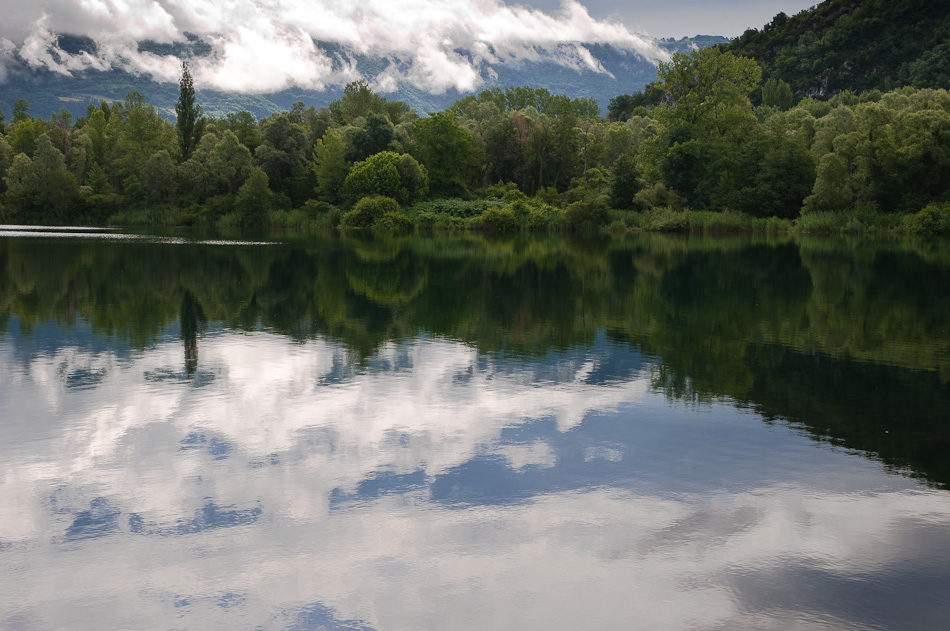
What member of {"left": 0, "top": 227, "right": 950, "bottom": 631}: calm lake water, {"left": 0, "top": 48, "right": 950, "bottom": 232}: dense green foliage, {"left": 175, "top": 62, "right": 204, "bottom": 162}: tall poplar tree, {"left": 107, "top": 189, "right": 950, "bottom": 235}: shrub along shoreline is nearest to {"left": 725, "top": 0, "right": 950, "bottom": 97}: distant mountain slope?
{"left": 0, "top": 48, "right": 950, "bottom": 232}: dense green foliage

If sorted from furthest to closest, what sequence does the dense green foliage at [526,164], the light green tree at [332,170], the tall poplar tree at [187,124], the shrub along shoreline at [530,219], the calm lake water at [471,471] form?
the tall poplar tree at [187,124], the light green tree at [332,170], the dense green foliage at [526,164], the shrub along shoreline at [530,219], the calm lake water at [471,471]

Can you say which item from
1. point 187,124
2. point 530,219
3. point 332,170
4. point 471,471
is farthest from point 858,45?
point 471,471

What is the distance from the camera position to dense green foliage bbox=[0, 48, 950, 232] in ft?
244

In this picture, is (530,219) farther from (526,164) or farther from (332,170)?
(332,170)

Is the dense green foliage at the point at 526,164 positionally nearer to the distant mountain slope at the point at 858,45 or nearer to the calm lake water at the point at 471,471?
the distant mountain slope at the point at 858,45

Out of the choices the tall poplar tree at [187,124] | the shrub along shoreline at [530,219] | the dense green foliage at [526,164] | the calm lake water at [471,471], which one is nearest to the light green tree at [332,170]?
the dense green foliage at [526,164]

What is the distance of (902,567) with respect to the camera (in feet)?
26.2

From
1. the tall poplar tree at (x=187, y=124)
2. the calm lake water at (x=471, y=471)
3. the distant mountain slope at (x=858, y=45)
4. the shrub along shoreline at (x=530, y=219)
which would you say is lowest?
the calm lake water at (x=471, y=471)

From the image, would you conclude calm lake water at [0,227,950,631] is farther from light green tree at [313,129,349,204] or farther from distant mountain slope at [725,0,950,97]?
distant mountain slope at [725,0,950,97]

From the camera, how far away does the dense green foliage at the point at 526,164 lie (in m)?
74.4

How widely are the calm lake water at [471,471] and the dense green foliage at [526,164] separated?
57.0 metres

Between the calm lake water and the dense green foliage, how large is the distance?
57.0m

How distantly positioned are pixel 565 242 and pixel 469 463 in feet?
189

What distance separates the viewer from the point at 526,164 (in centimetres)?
11662
